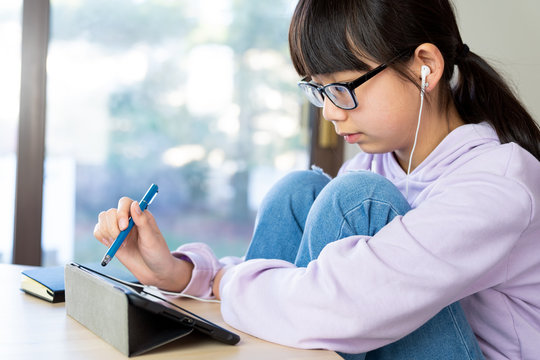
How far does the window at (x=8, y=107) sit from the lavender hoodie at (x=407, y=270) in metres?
1.68

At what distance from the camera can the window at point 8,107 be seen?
2270mm

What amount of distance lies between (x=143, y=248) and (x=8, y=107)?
5.30ft

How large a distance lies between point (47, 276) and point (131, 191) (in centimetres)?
174

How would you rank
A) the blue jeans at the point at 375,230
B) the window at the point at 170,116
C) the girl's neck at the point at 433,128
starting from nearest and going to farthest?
the blue jeans at the point at 375,230 < the girl's neck at the point at 433,128 < the window at the point at 170,116

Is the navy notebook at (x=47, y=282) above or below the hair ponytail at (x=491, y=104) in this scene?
Answer: below

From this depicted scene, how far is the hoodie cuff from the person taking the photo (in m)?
1.05

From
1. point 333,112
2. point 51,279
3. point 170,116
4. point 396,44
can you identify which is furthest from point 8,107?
point 396,44

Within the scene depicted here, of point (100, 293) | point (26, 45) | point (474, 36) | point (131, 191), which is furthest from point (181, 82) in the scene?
point (100, 293)

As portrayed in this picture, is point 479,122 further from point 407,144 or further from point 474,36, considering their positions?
point 474,36

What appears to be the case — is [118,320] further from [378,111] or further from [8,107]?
[8,107]

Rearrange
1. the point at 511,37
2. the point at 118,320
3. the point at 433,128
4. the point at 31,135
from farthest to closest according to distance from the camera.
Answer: the point at 31,135, the point at 511,37, the point at 433,128, the point at 118,320

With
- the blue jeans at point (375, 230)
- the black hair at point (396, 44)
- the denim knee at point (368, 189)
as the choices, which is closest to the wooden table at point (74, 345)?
the blue jeans at point (375, 230)

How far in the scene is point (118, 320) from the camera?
69 centimetres

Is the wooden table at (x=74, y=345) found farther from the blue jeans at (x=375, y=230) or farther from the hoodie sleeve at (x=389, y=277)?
the blue jeans at (x=375, y=230)
